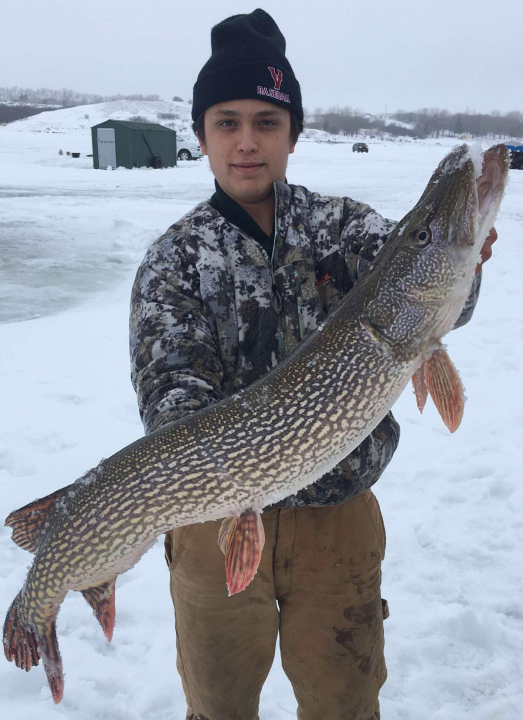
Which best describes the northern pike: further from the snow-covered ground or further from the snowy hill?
the snowy hill

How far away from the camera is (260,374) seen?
204 centimetres

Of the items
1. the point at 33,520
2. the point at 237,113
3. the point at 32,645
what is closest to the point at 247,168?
the point at 237,113

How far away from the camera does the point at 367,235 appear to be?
207 centimetres

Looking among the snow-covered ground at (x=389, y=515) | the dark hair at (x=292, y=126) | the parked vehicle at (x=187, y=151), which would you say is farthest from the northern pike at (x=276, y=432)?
the parked vehicle at (x=187, y=151)

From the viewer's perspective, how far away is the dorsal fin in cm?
182

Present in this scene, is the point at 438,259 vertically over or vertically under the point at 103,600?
over

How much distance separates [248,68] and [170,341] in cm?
103

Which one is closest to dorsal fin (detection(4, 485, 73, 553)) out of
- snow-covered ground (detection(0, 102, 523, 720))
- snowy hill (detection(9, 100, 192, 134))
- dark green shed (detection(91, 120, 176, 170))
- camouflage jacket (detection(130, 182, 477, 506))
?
camouflage jacket (detection(130, 182, 477, 506))

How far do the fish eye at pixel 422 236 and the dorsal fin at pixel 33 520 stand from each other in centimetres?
138

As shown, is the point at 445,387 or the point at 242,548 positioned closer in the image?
the point at 242,548

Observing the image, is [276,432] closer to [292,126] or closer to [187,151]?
[292,126]

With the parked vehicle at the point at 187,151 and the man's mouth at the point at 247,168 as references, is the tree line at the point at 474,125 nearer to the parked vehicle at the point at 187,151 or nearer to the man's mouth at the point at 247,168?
the parked vehicle at the point at 187,151

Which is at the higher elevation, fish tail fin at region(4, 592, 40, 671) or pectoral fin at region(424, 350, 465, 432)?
pectoral fin at region(424, 350, 465, 432)

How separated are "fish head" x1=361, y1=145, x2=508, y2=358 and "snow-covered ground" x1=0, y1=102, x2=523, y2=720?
1.47m
